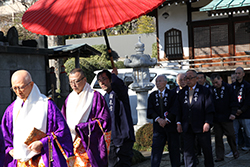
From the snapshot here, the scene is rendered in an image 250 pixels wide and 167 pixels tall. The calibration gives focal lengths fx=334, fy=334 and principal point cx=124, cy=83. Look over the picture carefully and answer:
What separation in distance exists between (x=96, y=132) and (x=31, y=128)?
99 centimetres

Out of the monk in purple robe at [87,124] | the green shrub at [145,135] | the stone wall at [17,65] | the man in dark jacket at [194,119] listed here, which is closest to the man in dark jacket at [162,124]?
the man in dark jacket at [194,119]

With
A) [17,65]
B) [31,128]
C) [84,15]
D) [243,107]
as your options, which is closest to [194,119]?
[243,107]

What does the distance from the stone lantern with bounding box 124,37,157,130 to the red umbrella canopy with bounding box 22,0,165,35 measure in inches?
200

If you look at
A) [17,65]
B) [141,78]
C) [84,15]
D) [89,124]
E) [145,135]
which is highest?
[84,15]

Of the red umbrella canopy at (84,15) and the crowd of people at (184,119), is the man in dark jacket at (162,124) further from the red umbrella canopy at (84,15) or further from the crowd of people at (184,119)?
the red umbrella canopy at (84,15)

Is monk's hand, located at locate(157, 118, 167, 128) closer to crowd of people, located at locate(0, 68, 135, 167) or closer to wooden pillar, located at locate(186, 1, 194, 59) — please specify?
crowd of people, located at locate(0, 68, 135, 167)

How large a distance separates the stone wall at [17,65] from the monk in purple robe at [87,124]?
5.13m

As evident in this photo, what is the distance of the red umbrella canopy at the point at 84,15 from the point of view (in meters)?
3.68

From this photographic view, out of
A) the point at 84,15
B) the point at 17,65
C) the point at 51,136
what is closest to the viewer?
the point at 51,136

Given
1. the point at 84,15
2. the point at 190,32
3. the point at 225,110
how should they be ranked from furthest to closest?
1. the point at 190,32
2. the point at 225,110
3. the point at 84,15

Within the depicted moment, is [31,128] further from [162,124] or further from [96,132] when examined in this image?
[162,124]

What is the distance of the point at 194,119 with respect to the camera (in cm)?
591

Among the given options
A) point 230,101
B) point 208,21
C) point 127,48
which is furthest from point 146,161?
point 127,48

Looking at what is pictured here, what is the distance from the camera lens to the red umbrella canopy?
3678mm
